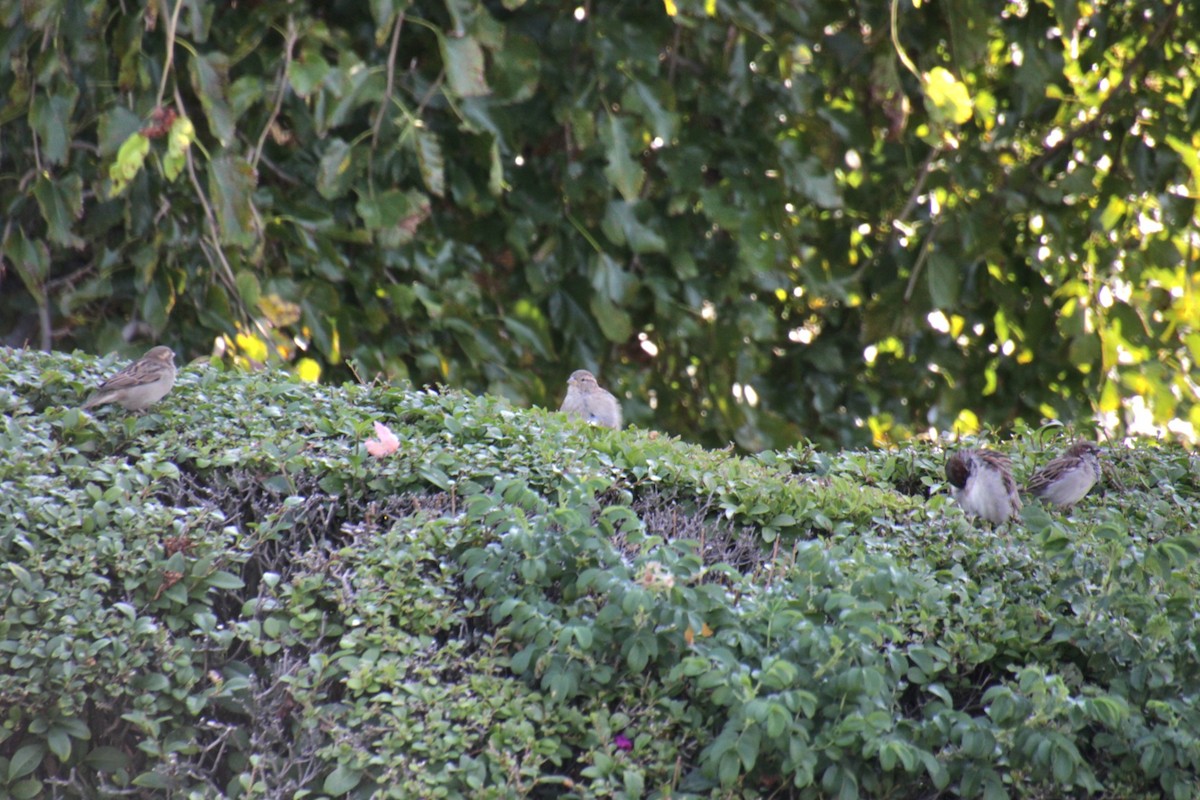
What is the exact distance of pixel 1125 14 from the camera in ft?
28.5

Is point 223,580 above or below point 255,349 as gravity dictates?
above

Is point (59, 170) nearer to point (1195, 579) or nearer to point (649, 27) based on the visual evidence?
point (649, 27)

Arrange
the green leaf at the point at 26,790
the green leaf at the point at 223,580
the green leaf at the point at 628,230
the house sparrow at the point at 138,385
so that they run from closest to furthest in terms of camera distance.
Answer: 1. the green leaf at the point at 26,790
2. the green leaf at the point at 223,580
3. the house sparrow at the point at 138,385
4. the green leaf at the point at 628,230

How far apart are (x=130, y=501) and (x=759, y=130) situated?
5.11 m

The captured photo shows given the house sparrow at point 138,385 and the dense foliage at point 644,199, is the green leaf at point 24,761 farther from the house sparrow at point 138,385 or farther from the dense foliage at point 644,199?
the dense foliage at point 644,199

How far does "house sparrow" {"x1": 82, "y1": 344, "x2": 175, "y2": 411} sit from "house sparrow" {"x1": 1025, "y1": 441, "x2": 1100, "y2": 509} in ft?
11.5

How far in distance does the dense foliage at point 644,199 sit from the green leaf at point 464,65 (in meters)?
0.02

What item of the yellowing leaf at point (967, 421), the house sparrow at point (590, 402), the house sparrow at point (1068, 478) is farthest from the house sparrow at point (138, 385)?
the yellowing leaf at point (967, 421)

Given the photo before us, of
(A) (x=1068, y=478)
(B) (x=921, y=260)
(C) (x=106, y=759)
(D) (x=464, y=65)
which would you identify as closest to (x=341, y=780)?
(C) (x=106, y=759)

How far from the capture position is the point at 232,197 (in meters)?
6.59

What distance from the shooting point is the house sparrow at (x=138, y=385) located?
4.94 meters

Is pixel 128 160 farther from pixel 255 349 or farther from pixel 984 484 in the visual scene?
pixel 984 484

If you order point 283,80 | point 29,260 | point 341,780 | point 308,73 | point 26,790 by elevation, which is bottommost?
point 26,790

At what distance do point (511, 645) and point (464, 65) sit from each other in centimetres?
363
